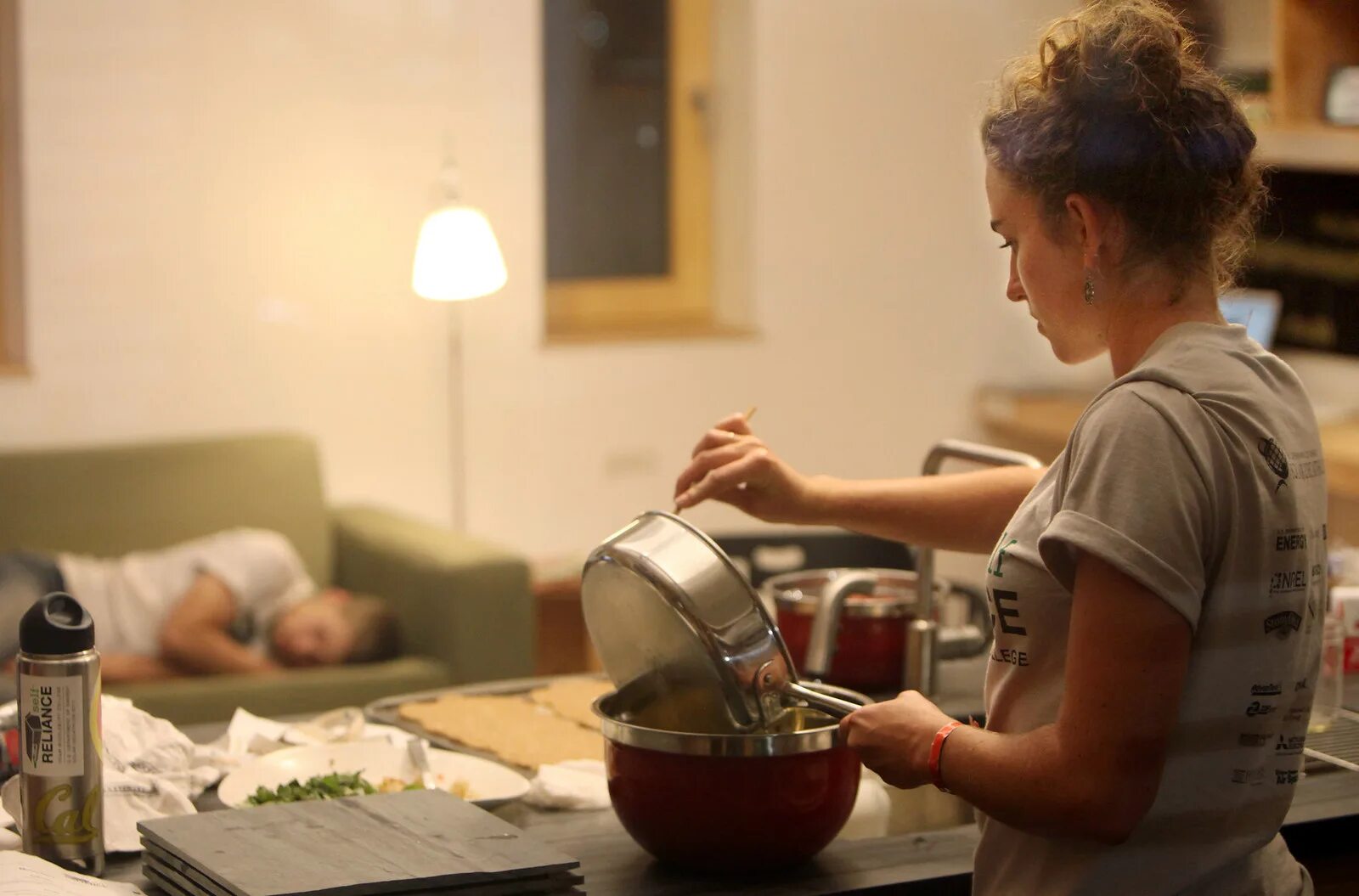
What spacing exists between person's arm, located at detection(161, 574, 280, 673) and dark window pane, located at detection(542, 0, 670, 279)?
4.44 ft

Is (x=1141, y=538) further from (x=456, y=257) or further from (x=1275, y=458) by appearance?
(x=456, y=257)

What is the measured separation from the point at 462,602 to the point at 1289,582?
236 centimetres

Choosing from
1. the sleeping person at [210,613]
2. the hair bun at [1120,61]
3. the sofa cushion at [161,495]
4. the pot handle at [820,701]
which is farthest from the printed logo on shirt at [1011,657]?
the sofa cushion at [161,495]

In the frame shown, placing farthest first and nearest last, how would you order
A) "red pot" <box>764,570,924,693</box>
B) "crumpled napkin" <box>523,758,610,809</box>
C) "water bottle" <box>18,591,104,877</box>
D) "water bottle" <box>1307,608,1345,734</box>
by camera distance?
"red pot" <box>764,570,924,693</box> < "water bottle" <box>1307,608,1345,734</box> < "crumpled napkin" <box>523,758,610,809</box> < "water bottle" <box>18,591,104,877</box>

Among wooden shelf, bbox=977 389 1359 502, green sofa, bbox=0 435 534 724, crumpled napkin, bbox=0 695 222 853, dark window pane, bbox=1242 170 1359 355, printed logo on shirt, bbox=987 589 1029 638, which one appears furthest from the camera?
wooden shelf, bbox=977 389 1359 502

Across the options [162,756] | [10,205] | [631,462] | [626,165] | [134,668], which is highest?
[626,165]

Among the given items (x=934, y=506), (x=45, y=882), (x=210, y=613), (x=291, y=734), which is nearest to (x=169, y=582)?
(x=210, y=613)

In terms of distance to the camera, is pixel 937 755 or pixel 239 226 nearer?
pixel 937 755

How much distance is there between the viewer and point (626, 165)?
4.37m

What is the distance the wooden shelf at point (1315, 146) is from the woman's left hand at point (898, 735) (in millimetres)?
2728

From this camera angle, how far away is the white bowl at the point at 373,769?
1.58m

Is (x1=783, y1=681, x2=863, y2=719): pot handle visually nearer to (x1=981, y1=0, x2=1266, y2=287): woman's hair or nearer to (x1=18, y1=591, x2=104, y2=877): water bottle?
(x1=981, y1=0, x2=1266, y2=287): woman's hair

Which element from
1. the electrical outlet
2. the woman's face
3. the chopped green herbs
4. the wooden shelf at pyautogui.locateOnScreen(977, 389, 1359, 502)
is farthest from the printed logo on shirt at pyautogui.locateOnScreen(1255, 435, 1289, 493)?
the electrical outlet

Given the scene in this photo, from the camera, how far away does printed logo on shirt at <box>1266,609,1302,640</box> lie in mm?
1135
